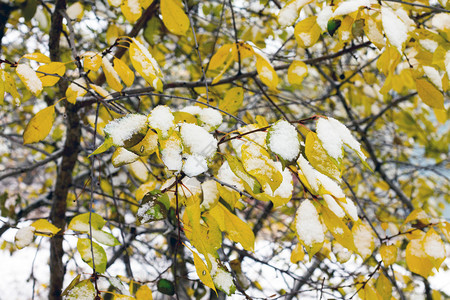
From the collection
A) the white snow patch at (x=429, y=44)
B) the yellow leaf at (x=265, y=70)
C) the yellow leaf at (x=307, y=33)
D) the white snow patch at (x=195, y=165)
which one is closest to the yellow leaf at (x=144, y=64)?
the white snow patch at (x=195, y=165)

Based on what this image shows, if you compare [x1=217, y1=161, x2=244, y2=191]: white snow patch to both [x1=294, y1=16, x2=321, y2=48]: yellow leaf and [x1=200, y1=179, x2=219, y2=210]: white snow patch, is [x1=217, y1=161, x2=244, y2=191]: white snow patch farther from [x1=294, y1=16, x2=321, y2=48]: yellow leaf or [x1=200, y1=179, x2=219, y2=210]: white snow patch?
[x1=294, y1=16, x2=321, y2=48]: yellow leaf

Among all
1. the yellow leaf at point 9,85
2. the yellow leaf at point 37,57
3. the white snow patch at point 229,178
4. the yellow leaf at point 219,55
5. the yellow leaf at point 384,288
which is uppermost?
the yellow leaf at point 219,55

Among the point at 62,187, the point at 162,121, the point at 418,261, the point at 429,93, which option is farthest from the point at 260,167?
the point at 62,187

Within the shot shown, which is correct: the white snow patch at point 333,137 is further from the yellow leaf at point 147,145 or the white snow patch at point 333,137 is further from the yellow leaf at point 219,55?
the yellow leaf at point 219,55

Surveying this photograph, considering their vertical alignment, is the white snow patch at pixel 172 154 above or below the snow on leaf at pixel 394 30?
below

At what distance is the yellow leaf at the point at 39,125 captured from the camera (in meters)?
0.83

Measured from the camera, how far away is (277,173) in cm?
57

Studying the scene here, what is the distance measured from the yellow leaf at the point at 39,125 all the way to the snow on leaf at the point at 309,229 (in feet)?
2.04

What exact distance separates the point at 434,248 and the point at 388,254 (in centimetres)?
15

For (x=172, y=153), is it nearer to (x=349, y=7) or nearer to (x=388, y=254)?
(x=349, y=7)

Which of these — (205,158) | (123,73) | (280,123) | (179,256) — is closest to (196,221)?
(205,158)

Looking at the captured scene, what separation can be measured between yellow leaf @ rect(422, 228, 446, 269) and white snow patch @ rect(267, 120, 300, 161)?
566 mm

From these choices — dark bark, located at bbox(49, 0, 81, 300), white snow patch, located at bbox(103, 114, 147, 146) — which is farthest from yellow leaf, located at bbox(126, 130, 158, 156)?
dark bark, located at bbox(49, 0, 81, 300)

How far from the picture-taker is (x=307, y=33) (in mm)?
920
